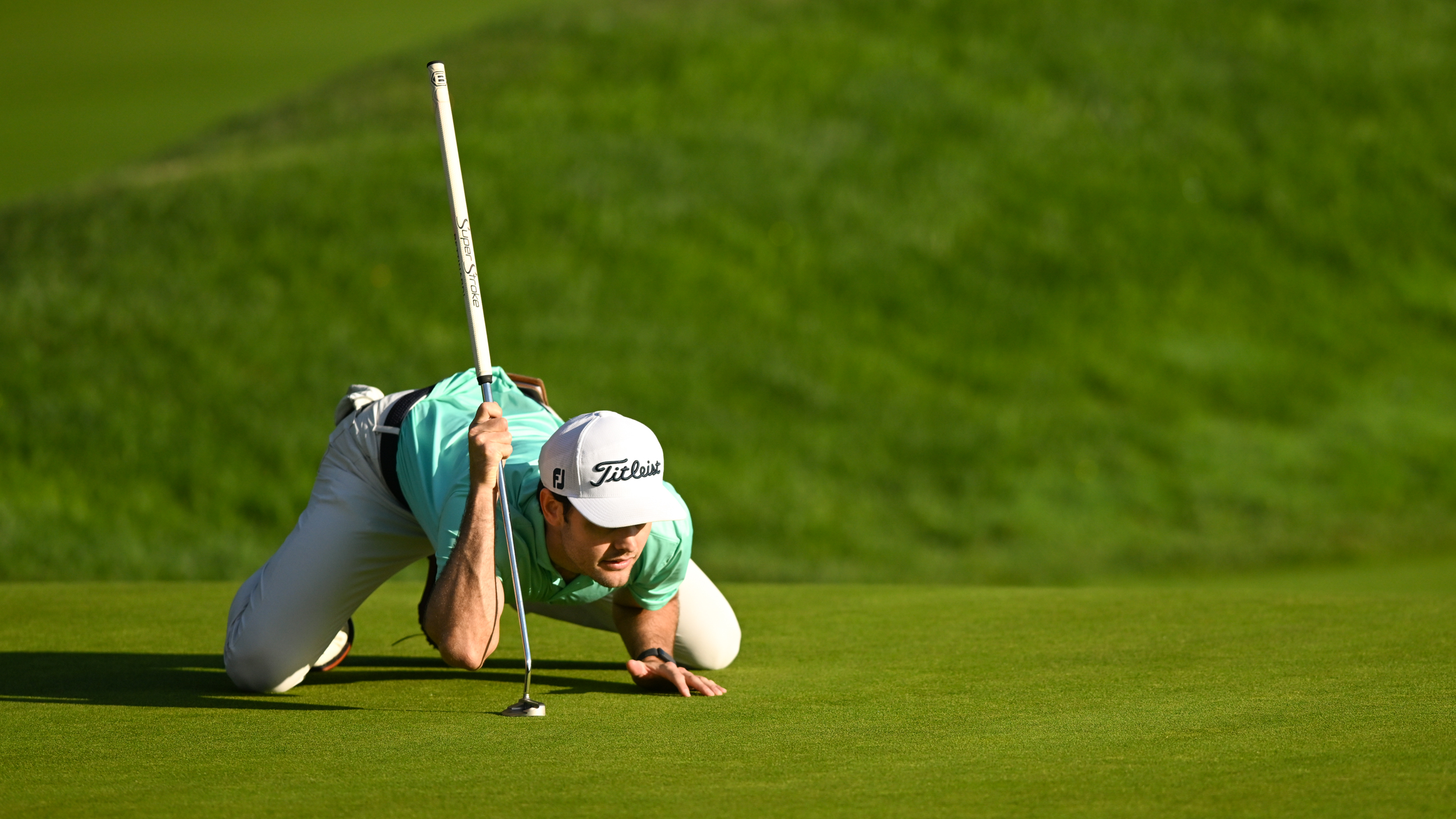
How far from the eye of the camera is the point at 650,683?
159 inches

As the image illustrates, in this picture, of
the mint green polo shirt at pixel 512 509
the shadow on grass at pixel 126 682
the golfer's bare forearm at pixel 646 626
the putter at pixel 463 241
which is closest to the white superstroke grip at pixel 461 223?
the putter at pixel 463 241

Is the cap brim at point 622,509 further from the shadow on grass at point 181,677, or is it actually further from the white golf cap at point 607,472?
the shadow on grass at point 181,677

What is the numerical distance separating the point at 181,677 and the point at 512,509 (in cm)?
128

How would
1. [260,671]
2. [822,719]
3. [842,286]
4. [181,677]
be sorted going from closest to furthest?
[822,719] → [260,671] → [181,677] → [842,286]

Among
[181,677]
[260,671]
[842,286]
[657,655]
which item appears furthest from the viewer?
[842,286]

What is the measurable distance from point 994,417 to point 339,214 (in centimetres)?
614

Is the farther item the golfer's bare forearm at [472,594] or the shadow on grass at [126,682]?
the shadow on grass at [126,682]

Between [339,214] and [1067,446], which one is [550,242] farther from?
[1067,446]

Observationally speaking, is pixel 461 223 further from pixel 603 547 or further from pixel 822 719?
pixel 822 719

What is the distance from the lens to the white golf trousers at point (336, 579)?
4.21 m

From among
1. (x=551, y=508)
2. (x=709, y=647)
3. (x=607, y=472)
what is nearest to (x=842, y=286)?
(x=709, y=647)

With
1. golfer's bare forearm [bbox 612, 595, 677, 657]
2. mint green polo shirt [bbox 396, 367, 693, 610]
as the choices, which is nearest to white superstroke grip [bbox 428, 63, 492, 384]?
mint green polo shirt [bbox 396, 367, 693, 610]

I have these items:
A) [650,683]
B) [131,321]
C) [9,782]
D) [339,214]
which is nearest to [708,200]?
[339,214]

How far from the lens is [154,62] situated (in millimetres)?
19328
